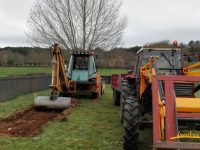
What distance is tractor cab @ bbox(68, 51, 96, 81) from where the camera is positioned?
20.2 metres

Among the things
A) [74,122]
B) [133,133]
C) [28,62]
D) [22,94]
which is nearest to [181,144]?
[133,133]

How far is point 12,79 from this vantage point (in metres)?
18.8

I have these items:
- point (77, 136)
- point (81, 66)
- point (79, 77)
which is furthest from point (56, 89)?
point (81, 66)

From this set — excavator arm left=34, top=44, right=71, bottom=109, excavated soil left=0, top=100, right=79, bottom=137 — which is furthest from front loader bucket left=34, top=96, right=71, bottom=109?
excavated soil left=0, top=100, right=79, bottom=137

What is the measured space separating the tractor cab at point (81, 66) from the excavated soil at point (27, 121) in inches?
228

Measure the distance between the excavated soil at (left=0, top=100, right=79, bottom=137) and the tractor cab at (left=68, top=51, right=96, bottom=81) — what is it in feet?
19.0

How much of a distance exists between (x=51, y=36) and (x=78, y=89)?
1532 cm

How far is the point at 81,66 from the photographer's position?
20844 millimetres

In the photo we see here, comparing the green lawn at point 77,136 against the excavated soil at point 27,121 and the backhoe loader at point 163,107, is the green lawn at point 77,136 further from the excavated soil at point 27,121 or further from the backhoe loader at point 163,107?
the backhoe loader at point 163,107

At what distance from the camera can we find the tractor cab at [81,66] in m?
20.2

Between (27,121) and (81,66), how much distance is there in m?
9.42

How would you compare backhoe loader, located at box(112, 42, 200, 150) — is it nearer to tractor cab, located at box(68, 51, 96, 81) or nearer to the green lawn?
the green lawn

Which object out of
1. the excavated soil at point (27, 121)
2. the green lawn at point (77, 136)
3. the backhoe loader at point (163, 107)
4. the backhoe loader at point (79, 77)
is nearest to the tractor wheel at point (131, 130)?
the backhoe loader at point (163, 107)

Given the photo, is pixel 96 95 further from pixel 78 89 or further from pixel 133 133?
pixel 133 133
